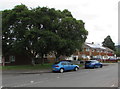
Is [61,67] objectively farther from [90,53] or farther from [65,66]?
[90,53]

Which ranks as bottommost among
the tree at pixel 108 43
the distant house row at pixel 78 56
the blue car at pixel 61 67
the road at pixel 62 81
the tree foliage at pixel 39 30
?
the road at pixel 62 81

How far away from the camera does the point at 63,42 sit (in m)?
26.3

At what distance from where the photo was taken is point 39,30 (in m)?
26.4

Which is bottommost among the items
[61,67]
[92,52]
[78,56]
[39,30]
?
[61,67]

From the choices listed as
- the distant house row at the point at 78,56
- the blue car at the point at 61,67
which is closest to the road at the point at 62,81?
the blue car at the point at 61,67

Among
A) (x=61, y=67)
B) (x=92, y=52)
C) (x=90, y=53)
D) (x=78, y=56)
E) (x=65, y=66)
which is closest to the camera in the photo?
(x=61, y=67)

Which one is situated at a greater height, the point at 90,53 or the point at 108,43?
the point at 108,43

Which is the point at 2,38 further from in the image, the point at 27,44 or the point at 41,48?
the point at 41,48

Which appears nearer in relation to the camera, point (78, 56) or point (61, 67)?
point (61, 67)

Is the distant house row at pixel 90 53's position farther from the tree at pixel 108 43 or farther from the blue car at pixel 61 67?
the blue car at pixel 61 67

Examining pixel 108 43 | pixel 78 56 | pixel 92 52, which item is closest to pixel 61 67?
pixel 78 56

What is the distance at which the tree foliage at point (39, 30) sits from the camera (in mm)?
26047

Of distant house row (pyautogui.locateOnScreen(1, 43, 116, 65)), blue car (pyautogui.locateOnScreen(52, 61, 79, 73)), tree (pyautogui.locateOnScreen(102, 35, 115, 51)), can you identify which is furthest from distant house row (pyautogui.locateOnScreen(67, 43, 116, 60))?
blue car (pyautogui.locateOnScreen(52, 61, 79, 73))

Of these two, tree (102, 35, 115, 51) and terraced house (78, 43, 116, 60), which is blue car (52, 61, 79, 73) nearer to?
terraced house (78, 43, 116, 60)
